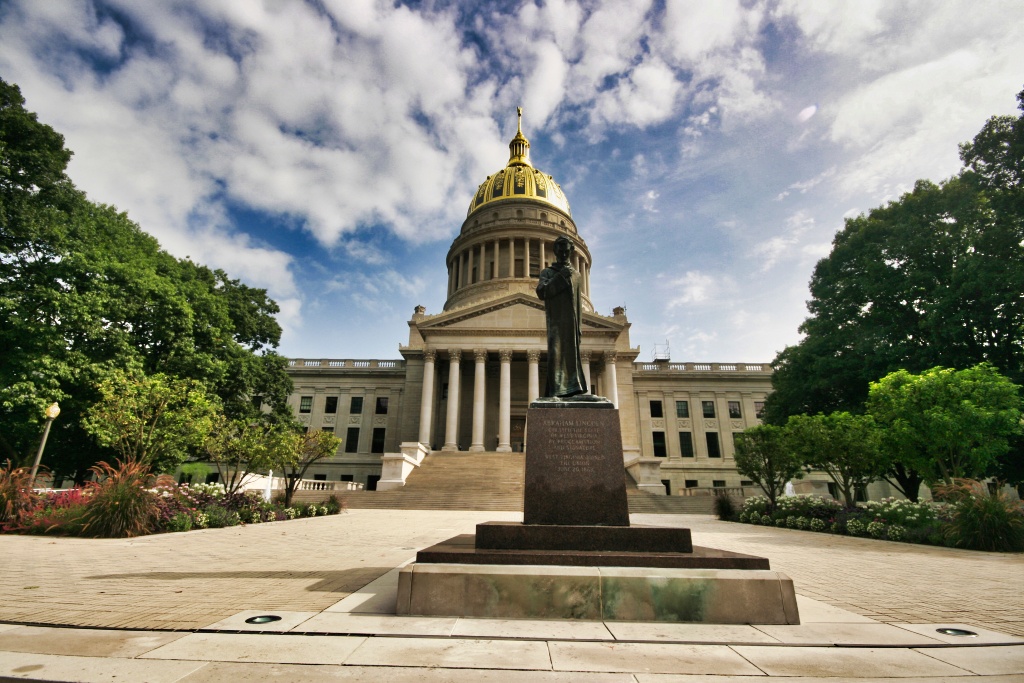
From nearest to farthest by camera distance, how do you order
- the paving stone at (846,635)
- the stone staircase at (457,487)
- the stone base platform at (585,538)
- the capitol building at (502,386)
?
1. the paving stone at (846,635)
2. the stone base platform at (585,538)
3. the stone staircase at (457,487)
4. the capitol building at (502,386)

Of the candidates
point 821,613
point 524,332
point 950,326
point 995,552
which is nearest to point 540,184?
point 524,332

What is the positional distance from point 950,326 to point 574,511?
2869 centimetres

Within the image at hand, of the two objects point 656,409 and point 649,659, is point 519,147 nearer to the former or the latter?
point 656,409

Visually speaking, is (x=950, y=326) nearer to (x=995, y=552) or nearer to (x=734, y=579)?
(x=995, y=552)

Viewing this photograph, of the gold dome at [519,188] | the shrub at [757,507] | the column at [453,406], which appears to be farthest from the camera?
the gold dome at [519,188]

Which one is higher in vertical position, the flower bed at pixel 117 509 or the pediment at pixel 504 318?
the pediment at pixel 504 318

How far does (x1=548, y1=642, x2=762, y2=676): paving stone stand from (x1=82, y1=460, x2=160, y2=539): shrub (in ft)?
43.2

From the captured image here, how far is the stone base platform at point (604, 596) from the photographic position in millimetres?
5133

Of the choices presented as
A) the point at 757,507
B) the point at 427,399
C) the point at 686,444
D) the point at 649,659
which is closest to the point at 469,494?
the point at 757,507

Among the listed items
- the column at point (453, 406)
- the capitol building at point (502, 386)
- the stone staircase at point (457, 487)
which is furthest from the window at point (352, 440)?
the stone staircase at point (457, 487)

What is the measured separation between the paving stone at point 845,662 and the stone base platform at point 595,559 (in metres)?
1.12

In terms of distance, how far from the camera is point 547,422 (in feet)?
24.6

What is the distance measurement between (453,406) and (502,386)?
4.40m

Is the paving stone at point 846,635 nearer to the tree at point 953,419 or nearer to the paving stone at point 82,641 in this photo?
the paving stone at point 82,641
